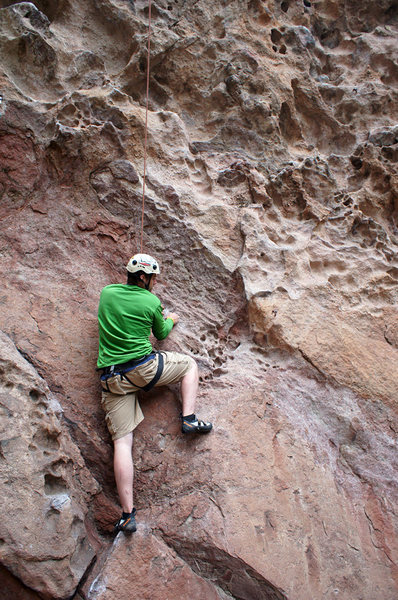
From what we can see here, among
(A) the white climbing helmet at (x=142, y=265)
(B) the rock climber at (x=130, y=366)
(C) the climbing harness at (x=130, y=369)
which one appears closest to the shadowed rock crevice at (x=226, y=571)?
(B) the rock climber at (x=130, y=366)

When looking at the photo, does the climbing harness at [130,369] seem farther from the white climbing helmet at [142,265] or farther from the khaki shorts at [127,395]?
the white climbing helmet at [142,265]

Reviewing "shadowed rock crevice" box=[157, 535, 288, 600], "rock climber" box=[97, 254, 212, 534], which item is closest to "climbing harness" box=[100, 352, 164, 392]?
"rock climber" box=[97, 254, 212, 534]

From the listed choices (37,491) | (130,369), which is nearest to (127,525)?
(37,491)

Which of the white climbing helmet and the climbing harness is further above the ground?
the white climbing helmet

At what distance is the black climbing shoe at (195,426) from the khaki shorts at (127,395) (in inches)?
12.3

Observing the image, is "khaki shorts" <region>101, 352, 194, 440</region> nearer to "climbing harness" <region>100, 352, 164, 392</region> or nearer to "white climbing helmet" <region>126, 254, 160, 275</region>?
"climbing harness" <region>100, 352, 164, 392</region>

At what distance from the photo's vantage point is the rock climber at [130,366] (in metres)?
2.97

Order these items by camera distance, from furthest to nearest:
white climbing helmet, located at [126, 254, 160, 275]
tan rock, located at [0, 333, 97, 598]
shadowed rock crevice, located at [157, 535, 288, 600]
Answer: white climbing helmet, located at [126, 254, 160, 275] → shadowed rock crevice, located at [157, 535, 288, 600] → tan rock, located at [0, 333, 97, 598]

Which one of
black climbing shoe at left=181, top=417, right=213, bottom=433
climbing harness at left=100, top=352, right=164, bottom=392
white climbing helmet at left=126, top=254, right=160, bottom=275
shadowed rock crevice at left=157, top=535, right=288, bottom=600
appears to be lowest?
shadowed rock crevice at left=157, top=535, right=288, bottom=600

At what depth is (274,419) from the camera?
3.26 meters

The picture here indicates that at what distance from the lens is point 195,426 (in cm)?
300

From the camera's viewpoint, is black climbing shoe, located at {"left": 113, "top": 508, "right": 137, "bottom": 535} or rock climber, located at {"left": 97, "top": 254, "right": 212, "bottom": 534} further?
rock climber, located at {"left": 97, "top": 254, "right": 212, "bottom": 534}

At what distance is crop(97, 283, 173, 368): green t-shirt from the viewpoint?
305 centimetres

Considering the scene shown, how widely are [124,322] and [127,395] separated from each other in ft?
1.70
